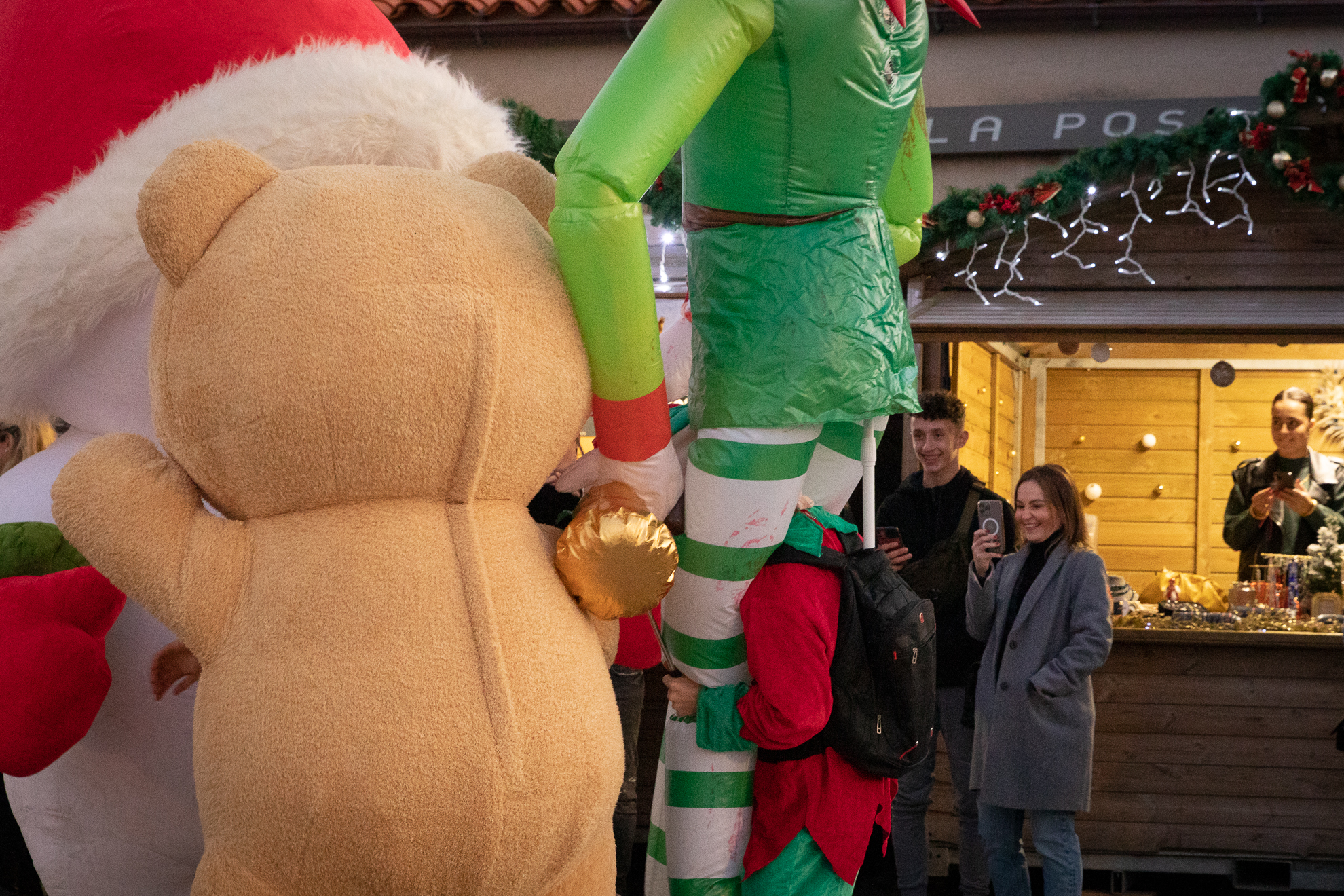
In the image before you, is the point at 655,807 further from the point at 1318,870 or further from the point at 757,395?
the point at 1318,870

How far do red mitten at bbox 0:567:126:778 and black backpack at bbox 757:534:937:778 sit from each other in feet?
3.69

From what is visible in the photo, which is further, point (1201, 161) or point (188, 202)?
point (1201, 161)

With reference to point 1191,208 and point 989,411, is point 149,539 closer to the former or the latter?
point 1191,208

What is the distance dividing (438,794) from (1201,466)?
7.85 m

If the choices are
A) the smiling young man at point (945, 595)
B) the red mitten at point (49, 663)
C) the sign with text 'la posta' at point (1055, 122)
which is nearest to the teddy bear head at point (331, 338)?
the red mitten at point (49, 663)

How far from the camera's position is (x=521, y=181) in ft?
5.65

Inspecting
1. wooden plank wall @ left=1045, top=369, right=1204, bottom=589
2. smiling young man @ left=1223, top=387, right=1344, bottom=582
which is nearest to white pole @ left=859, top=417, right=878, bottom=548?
smiling young man @ left=1223, top=387, right=1344, bottom=582

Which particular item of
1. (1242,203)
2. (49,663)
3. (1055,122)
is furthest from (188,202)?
(1055,122)

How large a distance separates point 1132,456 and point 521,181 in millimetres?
7413

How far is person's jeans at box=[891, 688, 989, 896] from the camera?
4016mm

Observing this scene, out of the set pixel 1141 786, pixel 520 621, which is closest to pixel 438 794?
pixel 520 621

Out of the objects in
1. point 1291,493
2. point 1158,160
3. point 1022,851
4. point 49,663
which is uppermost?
point 1158,160

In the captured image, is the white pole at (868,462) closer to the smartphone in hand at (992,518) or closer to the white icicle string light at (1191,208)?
the smartphone in hand at (992,518)

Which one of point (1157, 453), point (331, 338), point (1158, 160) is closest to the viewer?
point (331, 338)
